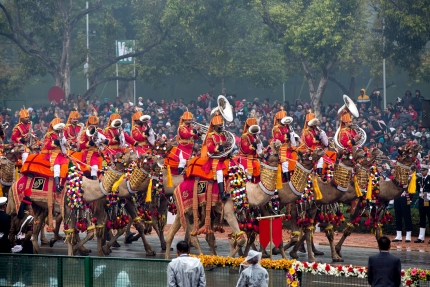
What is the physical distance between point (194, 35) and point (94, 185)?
2322cm

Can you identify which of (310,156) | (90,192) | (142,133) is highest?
(142,133)

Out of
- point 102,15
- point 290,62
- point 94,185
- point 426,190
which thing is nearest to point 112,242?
point 94,185

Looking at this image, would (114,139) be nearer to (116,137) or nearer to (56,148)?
(116,137)

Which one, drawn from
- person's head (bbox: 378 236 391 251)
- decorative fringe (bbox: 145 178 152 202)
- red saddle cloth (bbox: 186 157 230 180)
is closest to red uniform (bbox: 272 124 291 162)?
red saddle cloth (bbox: 186 157 230 180)

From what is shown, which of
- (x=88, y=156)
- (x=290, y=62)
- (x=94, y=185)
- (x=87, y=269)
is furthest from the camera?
(x=290, y=62)

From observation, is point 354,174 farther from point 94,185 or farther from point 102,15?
point 102,15

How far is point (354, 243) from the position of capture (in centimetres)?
2586

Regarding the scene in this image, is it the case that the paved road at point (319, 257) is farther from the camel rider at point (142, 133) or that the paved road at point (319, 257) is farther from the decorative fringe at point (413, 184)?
the camel rider at point (142, 133)

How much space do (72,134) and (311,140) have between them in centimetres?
654

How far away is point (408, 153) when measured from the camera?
22.4 meters

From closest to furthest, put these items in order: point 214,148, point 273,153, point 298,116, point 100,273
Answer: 1. point 100,273
2. point 273,153
3. point 214,148
4. point 298,116

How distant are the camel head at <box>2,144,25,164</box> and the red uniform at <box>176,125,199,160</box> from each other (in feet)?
13.2

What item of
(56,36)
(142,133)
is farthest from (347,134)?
(56,36)

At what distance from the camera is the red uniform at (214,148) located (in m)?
20.3
